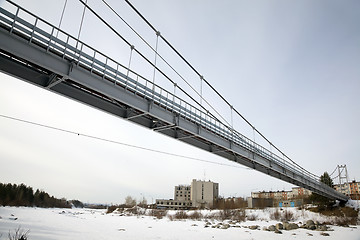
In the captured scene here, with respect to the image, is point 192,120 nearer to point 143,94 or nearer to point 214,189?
point 143,94

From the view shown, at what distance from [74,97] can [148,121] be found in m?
A: 4.99

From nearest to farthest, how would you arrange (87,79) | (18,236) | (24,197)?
(87,79)
(18,236)
(24,197)

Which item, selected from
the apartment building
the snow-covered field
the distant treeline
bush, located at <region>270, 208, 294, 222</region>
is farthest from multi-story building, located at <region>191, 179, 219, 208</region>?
bush, located at <region>270, 208, 294, 222</region>

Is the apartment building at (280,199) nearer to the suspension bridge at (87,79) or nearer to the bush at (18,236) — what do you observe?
the suspension bridge at (87,79)

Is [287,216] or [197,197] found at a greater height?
[197,197]

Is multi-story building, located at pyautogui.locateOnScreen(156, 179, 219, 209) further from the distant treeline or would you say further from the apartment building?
the distant treeline

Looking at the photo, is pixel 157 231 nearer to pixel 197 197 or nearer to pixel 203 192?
pixel 197 197

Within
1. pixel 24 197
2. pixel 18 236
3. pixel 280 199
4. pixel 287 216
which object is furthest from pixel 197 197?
pixel 18 236

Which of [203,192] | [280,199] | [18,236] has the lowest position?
[18,236]

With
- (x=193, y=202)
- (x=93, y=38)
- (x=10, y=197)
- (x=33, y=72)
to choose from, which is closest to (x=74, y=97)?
(x=33, y=72)

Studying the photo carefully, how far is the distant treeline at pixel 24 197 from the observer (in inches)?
2970

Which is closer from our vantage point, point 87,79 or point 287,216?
point 87,79

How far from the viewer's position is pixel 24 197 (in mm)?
85500

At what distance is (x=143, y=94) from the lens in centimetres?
1307
